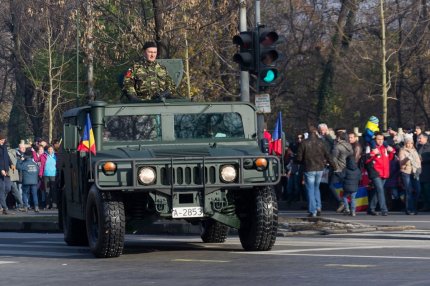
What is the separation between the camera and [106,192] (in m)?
15.0

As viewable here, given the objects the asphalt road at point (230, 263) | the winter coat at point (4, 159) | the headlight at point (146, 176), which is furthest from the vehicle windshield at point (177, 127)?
the winter coat at point (4, 159)

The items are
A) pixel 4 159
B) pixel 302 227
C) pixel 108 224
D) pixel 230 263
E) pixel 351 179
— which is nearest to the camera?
pixel 230 263

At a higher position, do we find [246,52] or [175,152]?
[246,52]

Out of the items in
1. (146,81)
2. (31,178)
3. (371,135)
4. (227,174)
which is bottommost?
(31,178)

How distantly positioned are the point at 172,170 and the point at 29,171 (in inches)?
685

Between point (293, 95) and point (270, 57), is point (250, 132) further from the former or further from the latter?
point (293, 95)

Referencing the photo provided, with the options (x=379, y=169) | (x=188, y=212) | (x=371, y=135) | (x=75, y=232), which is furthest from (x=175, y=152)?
(x=371, y=135)

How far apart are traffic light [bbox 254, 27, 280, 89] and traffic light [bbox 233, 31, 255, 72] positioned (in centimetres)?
11

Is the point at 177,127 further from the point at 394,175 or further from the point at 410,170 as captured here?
the point at 394,175

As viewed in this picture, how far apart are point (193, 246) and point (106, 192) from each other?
8.30ft

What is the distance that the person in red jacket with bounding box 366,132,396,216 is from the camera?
84.0ft

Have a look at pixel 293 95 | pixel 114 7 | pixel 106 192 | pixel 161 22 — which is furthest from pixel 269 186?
pixel 293 95

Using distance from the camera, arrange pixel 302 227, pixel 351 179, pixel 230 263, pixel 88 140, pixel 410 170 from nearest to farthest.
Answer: pixel 230 263 → pixel 88 140 → pixel 302 227 → pixel 351 179 → pixel 410 170

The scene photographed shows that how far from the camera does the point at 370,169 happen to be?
84.3 ft
